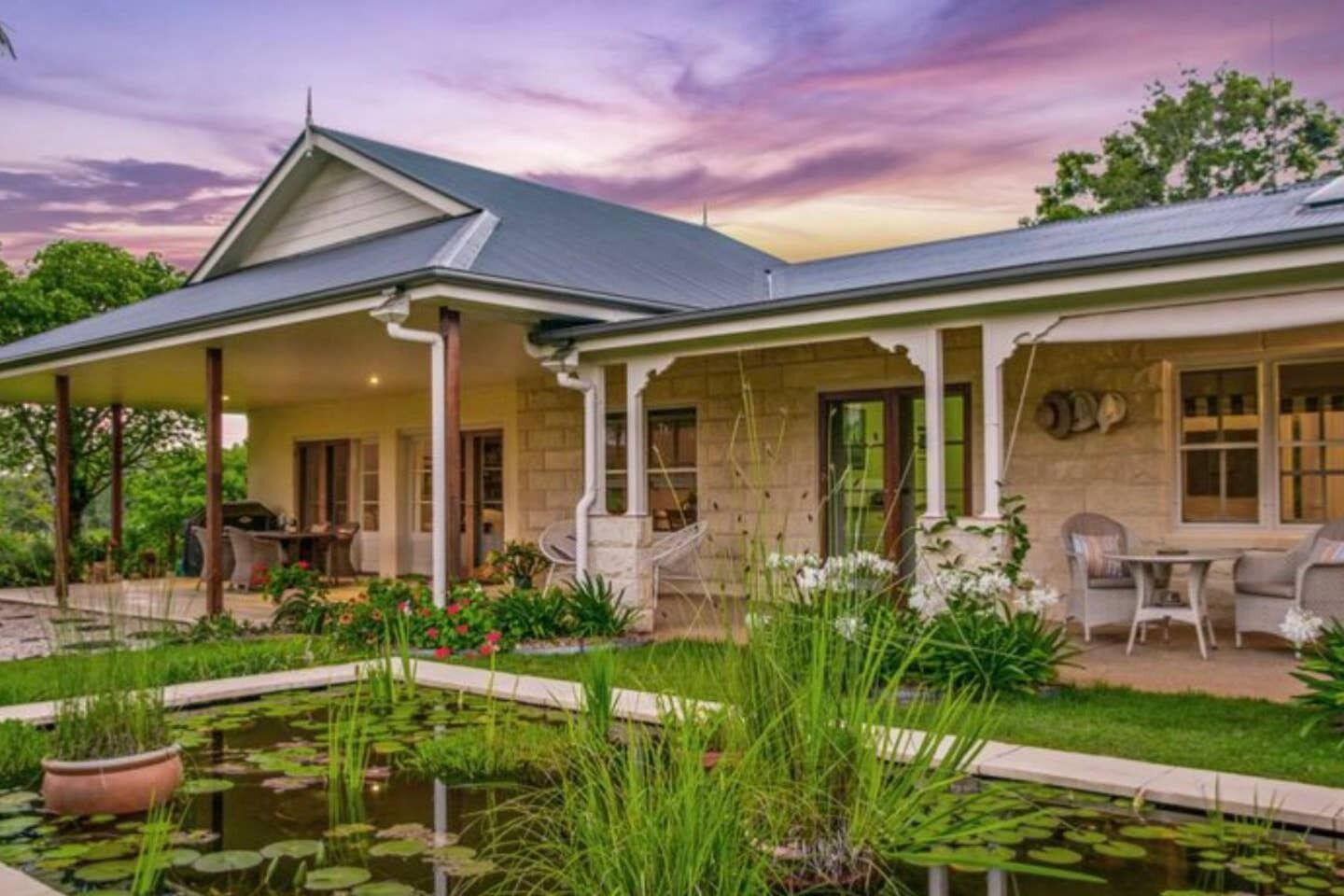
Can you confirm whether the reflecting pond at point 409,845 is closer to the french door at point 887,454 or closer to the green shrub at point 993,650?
the green shrub at point 993,650

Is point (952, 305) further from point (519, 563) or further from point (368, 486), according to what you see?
point (368, 486)

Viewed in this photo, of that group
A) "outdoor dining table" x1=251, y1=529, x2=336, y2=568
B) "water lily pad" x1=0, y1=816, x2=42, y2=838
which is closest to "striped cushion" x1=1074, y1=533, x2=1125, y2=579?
"water lily pad" x1=0, y1=816, x2=42, y2=838

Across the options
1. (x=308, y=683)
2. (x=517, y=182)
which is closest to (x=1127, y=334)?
(x=308, y=683)

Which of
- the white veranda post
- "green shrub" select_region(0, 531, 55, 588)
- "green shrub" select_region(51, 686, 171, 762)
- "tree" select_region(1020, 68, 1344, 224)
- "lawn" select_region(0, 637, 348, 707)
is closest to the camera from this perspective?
"green shrub" select_region(51, 686, 171, 762)

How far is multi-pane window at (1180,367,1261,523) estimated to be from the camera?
7.92 meters

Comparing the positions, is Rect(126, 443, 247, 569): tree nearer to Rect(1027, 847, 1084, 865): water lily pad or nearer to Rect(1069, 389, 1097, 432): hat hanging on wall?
Rect(1069, 389, 1097, 432): hat hanging on wall

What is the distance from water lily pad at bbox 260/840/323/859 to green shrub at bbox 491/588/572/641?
4171 mm

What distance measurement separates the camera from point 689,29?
11.9 metres

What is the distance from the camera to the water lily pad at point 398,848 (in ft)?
11.6

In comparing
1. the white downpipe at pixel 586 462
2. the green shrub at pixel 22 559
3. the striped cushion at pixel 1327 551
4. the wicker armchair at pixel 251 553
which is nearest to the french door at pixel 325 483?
the wicker armchair at pixel 251 553

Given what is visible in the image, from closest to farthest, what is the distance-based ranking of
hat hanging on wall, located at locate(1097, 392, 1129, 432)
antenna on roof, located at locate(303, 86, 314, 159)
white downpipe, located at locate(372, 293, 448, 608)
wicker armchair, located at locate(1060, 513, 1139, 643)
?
wicker armchair, located at locate(1060, 513, 1139, 643), white downpipe, located at locate(372, 293, 448, 608), hat hanging on wall, located at locate(1097, 392, 1129, 432), antenna on roof, located at locate(303, 86, 314, 159)

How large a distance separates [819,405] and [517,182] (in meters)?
4.89

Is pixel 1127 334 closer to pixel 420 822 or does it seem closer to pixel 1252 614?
pixel 1252 614

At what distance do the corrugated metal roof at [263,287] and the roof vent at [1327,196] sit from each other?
6.40m
